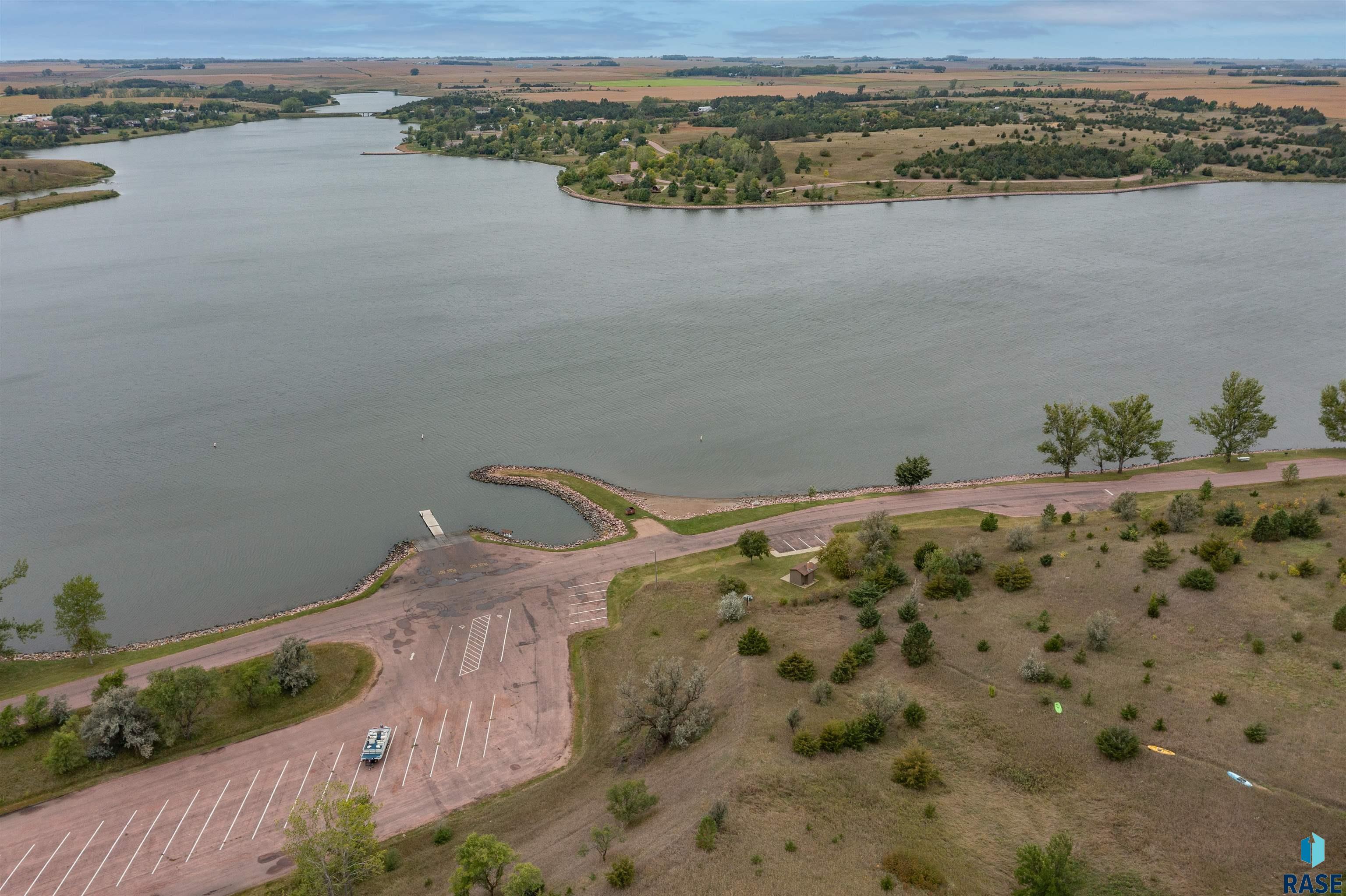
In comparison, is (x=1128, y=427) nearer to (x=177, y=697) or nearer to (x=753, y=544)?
(x=753, y=544)

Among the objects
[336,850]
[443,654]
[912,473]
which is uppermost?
[912,473]

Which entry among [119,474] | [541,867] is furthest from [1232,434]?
[119,474]

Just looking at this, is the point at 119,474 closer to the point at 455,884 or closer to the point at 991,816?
the point at 455,884

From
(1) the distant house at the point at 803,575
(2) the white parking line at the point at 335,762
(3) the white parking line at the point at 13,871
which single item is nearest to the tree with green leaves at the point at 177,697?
(3) the white parking line at the point at 13,871

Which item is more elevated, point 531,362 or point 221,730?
point 531,362

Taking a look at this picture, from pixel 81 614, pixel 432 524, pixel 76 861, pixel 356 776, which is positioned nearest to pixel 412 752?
pixel 356 776

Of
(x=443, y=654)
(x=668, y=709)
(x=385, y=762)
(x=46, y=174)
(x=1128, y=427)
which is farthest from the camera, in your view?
(x=46, y=174)
